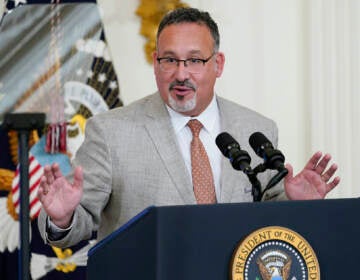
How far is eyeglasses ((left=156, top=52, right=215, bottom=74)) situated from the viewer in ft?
10.0

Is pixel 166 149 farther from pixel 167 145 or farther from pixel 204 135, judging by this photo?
pixel 204 135

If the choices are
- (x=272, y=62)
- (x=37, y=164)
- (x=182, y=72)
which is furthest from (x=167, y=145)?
(x=272, y=62)

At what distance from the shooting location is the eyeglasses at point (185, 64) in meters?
3.05

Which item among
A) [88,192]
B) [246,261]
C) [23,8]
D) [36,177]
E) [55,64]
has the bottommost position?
[246,261]

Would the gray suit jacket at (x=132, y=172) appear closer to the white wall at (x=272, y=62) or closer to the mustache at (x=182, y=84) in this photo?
the mustache at (x=182, y=84)

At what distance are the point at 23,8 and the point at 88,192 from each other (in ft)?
5.46

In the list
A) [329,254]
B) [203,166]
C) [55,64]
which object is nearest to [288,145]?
[55,64]

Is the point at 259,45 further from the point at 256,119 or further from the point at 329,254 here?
the point at 329,254

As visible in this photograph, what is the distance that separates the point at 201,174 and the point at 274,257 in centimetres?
111

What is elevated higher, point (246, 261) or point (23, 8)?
point (23, 8)

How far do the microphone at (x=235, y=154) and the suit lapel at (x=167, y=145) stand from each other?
0.67 meters

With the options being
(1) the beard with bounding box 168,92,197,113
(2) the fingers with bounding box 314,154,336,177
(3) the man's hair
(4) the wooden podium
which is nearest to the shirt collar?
(1) the beard with bounding box 168,92,197,113

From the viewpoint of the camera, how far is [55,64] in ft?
14.4

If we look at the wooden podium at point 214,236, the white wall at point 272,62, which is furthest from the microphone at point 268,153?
the white wall at point 272,62
